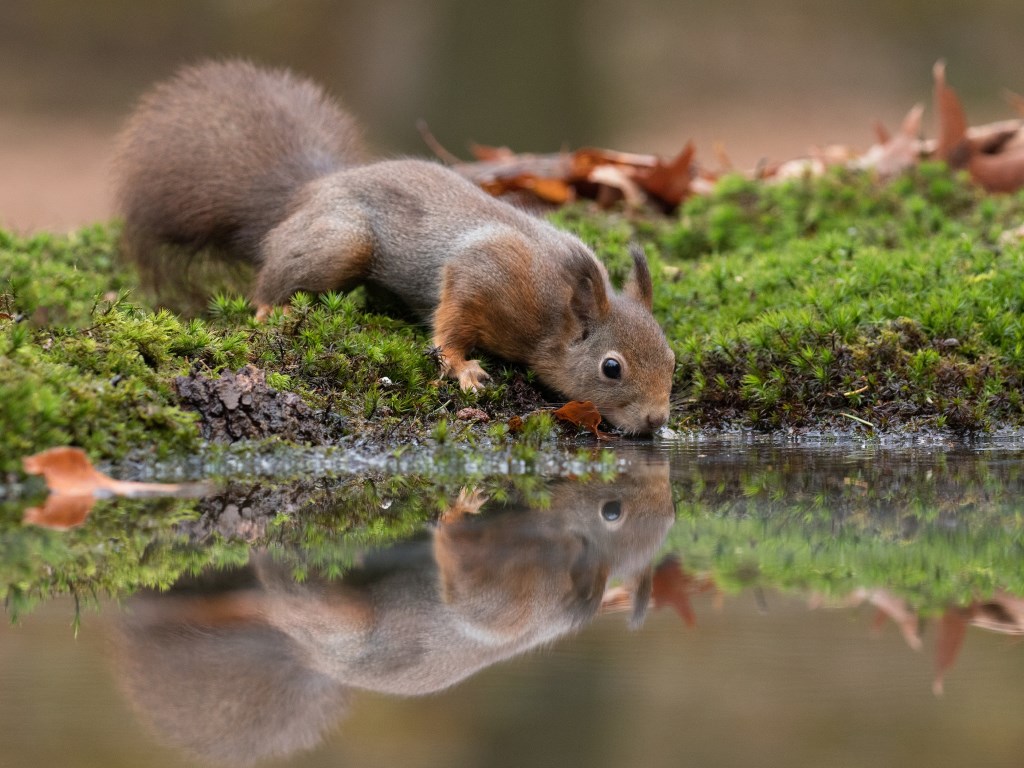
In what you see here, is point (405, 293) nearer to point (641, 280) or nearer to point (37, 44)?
point (641, 280)

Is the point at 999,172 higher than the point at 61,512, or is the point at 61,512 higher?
the point at 999,172

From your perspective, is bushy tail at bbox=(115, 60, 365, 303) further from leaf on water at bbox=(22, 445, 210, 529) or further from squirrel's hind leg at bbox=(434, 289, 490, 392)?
leaf on water at bbox=(22, 445, 210, 529)

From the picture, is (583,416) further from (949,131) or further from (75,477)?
(949,131)

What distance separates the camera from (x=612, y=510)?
4.08 m

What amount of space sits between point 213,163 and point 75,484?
347 centimetres

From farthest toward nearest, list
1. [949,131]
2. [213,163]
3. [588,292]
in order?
1. [949,131]
2. [213,163]
3. [588,292]

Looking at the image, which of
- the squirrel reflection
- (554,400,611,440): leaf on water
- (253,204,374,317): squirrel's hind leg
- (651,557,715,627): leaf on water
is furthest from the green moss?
(651,557,715,627): leaf on water

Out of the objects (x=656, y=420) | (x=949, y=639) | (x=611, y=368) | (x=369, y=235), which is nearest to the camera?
(x=949, y=639)

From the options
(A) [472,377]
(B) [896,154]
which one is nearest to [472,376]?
(A) [472,377]

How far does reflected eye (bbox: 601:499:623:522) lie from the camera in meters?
3.97

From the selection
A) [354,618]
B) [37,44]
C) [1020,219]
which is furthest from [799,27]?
[354,618]

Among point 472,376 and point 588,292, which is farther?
point 588,292

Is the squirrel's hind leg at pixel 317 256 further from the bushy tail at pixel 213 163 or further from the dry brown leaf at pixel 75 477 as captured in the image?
the dry brown leaf at pixel 75 477

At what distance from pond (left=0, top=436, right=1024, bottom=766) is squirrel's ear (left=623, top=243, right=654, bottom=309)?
192cm
